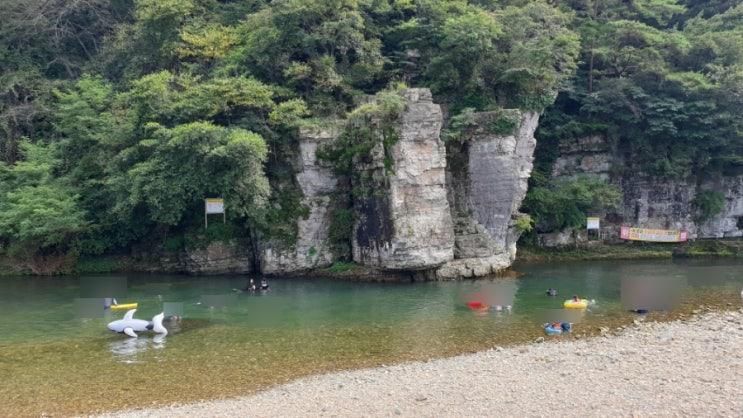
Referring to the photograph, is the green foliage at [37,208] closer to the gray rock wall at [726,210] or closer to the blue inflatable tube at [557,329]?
the blue inflatable tube at [557,329]

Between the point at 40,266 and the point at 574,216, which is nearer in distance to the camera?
the point at 40,266

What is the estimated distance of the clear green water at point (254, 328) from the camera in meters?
15.4

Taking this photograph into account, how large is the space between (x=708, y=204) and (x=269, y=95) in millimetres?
30100

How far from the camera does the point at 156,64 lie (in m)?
37.9

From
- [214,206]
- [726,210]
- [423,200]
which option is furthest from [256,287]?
[726,210]

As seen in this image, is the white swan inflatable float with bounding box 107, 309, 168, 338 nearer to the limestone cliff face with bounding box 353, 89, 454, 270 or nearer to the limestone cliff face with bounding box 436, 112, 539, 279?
the limestone cliff face with bounding box 353, 89, 454, 270

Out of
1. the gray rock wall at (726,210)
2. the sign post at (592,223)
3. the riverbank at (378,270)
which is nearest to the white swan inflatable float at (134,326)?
the riverbank at (378,270)

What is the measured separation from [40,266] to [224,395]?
2425 cm

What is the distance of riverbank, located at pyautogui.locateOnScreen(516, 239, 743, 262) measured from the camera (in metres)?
37.0

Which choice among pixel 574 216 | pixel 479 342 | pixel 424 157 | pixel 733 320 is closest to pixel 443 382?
pixel 479 342

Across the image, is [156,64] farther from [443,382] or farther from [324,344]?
[443,382]

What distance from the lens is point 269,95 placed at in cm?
3047

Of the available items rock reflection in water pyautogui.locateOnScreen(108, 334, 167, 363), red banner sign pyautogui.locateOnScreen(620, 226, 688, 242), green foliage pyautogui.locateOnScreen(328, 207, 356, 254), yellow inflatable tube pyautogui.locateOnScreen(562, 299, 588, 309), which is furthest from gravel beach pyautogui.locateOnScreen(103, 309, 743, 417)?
red banner sign pyautogui.locateOnScreen(620, 226, 688, 242)

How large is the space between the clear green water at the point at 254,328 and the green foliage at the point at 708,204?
25.8ft
